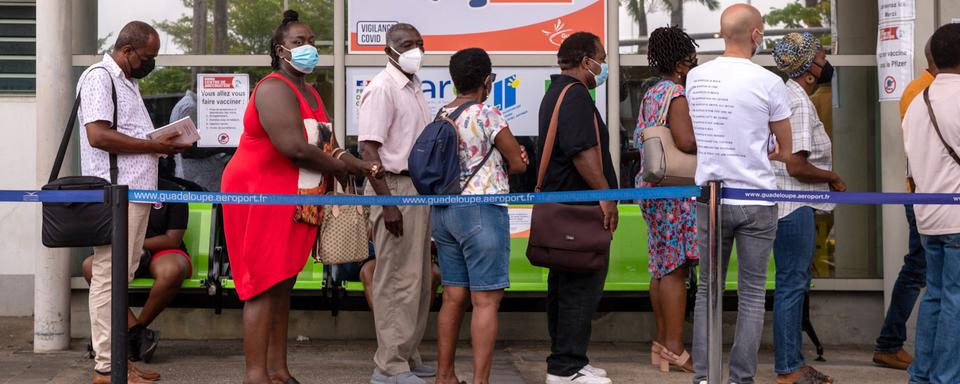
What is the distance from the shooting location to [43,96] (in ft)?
23.9

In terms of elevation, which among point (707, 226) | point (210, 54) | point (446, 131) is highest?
point (210, 54)

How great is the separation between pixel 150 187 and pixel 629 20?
130 inches

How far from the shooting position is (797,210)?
20.5ft

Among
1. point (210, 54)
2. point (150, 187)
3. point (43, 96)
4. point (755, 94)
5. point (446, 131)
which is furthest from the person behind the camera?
point (210, 54)

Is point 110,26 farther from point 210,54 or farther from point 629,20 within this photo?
point 629,20

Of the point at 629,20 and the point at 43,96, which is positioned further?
the point at 629,20

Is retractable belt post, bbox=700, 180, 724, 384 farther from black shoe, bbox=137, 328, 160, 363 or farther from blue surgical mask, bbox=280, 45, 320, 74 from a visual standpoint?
black shoe, bbox=137, 328, 160, 363

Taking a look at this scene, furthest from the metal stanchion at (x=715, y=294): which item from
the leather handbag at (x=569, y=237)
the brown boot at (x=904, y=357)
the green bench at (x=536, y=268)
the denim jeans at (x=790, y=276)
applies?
the brown boot at (x=904, y=357)

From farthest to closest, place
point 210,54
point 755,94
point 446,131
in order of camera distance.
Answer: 1. point 210,54
2. point 446,131
3. point 755,94

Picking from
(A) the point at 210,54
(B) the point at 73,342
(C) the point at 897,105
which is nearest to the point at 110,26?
(A) the point at 210,54

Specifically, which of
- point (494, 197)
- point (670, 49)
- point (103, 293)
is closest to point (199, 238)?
point (103, 293)

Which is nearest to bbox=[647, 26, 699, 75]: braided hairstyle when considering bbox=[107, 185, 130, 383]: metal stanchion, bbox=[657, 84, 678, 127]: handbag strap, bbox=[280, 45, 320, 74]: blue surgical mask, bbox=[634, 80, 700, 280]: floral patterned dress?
bbox=[634, 80, 700, 280]: floral patterned dress

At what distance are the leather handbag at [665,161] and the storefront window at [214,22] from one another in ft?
8.06

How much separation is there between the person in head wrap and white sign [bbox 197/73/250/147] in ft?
11.0
